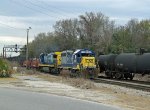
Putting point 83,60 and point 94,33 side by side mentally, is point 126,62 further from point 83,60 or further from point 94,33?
point 94,33

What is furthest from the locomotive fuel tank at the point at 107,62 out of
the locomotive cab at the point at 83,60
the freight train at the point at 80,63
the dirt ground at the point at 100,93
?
the dirt ground at the point at 100,93

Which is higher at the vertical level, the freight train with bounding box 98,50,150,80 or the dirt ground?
the freight train with bounding box 98,50,150,80

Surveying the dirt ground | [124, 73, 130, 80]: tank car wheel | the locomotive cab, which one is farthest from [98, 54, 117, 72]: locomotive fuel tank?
the dirt ground

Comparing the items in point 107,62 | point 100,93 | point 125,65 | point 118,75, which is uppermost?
point 107,62

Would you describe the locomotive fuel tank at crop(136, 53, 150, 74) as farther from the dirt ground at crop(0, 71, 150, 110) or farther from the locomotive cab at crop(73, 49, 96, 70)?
the dirt ground at crop(0, 71, 150, 110)

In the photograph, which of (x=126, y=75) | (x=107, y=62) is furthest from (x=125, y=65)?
(x=107, y=62)

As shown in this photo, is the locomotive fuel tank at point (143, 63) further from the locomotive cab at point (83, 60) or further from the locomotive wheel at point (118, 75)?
the locomotive cab at point (83, 60)

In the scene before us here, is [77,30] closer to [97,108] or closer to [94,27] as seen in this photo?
[94,27]

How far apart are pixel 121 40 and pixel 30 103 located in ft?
262

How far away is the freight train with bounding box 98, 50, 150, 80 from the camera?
3866cm

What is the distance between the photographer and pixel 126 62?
42.1 meters

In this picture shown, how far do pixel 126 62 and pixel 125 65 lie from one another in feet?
1.55

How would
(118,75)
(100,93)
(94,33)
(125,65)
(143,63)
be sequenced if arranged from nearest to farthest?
(100,93), (143,63), (125,65), (118,75), (94,33)

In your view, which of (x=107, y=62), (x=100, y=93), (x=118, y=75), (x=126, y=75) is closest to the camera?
(x=100, y=93)
